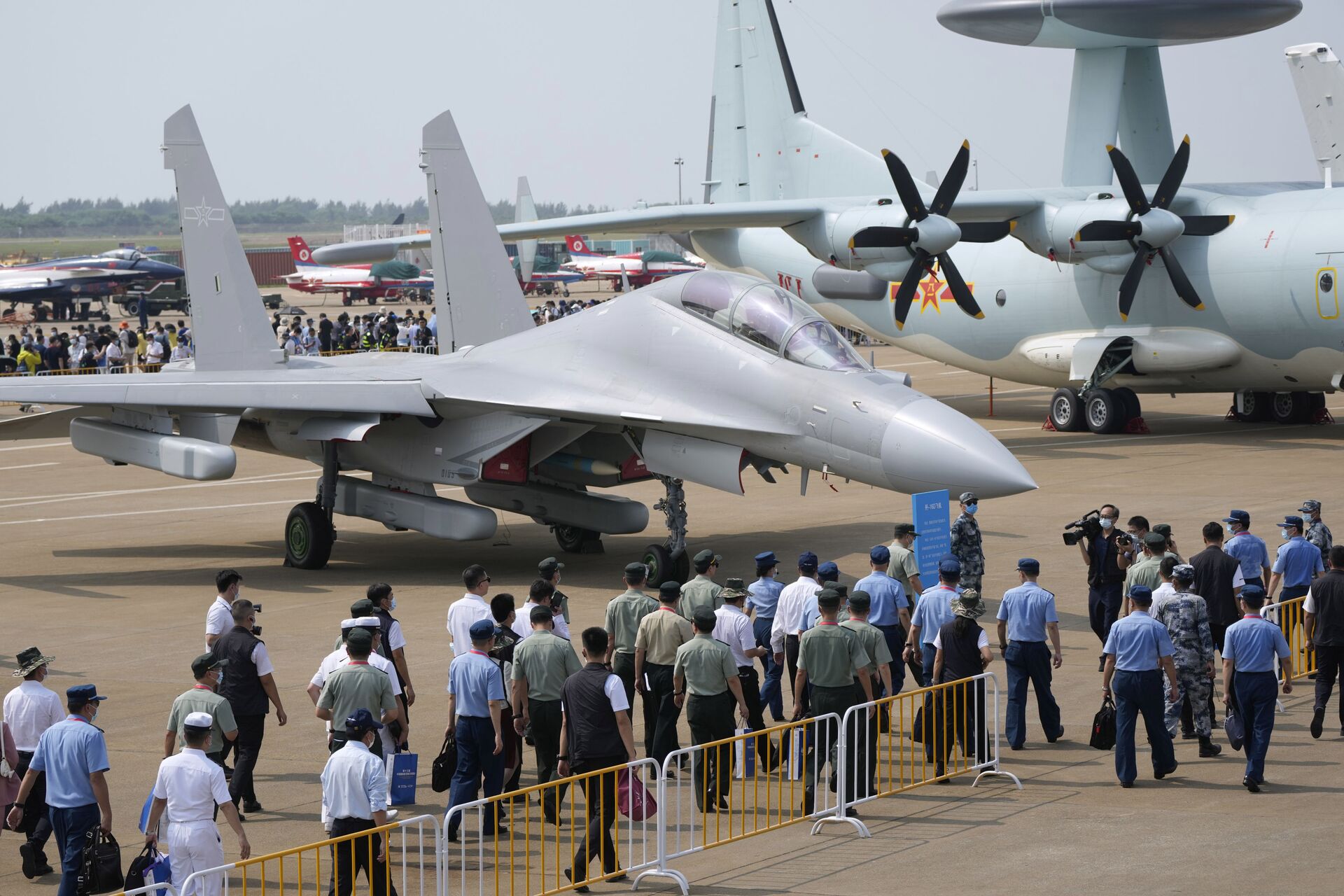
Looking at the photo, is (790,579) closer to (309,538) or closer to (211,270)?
(309,538)

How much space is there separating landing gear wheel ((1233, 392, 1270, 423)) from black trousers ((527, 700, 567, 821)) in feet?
79.6

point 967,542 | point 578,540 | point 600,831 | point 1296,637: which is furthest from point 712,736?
point 578,540

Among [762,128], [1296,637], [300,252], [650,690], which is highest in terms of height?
[300,252]

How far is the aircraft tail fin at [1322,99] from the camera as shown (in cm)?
3431

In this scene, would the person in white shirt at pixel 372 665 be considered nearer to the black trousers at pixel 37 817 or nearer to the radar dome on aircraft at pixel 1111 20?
the black trousers at pixel 37 817

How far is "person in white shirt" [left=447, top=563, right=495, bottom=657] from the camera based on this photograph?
10.7 m

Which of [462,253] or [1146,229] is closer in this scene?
[462,253]

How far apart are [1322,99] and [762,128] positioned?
12606 millimetres

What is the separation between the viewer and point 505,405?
17578mm

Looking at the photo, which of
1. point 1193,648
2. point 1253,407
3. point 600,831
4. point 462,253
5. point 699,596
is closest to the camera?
point 600,831

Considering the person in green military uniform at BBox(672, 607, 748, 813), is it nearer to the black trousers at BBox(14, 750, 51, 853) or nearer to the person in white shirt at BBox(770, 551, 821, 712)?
the person in white shirt at BBox(770, 551, 821, 712)

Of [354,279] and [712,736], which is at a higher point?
[354,279]

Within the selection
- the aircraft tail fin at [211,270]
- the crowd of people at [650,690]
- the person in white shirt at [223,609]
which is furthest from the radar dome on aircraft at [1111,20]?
the person in white shirt at [223,609]

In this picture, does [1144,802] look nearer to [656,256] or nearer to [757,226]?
[757,226]
